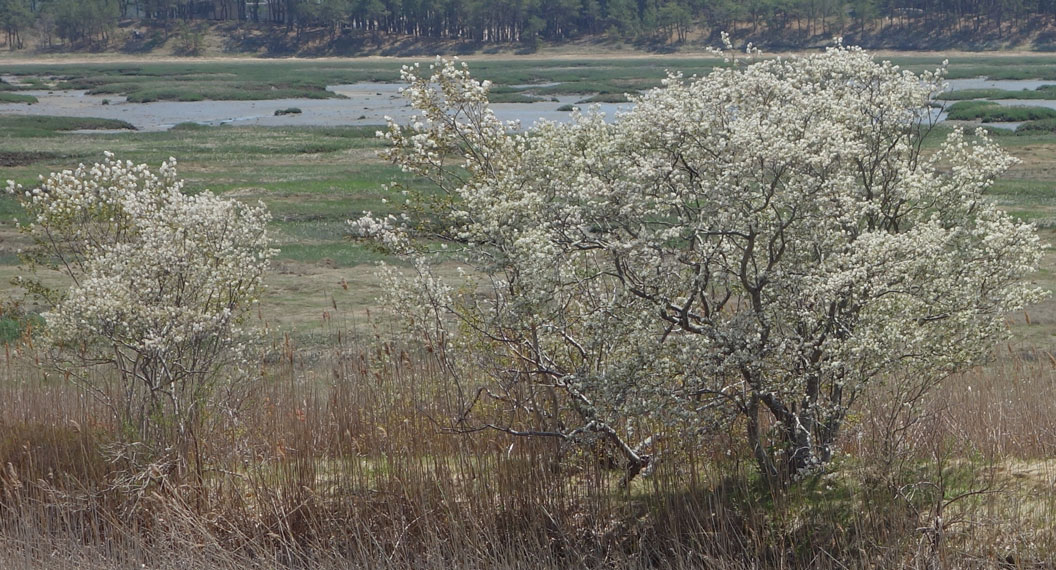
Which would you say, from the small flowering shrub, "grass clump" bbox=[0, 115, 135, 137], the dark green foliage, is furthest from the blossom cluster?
"grass clump" bbox=[0, 115, 135, 137]

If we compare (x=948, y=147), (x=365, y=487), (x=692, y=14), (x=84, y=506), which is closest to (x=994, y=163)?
(x=948, y=147)

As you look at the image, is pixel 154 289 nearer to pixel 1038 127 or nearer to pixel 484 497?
pixel 484 497

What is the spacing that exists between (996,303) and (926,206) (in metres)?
0.71

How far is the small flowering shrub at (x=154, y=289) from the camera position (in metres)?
7.38

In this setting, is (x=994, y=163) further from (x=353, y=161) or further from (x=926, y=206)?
(x=353, y=161)

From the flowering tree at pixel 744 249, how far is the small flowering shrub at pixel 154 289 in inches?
→ 63.7

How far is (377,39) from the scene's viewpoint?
456ft

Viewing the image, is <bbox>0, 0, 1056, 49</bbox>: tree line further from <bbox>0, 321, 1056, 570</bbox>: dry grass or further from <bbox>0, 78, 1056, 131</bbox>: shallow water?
<bbox>0, 321, 1056, 570</bbox>: dry grass

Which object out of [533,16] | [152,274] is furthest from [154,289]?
[533,16]

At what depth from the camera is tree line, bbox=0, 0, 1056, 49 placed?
392 ft

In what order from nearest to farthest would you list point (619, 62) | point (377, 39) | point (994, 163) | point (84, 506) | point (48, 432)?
1. point (994, 163)
2. point (84, 506)
3. point (48, 432)
4. point (619, 62)
5. point (377, 39)

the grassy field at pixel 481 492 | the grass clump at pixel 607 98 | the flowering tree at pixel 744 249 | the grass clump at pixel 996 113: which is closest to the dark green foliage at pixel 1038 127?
the grass clump at pixel 996 113

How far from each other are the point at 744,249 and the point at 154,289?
405cm

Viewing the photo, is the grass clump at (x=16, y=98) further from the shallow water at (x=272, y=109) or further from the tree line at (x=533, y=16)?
the tree line at (x=533, y=16)
